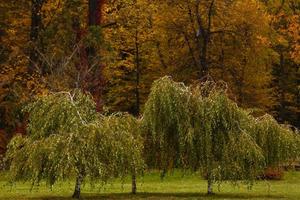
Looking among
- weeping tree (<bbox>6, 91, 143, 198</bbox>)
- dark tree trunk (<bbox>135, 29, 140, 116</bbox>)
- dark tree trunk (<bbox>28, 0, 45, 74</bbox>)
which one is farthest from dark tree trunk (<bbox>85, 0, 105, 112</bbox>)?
dark tree trunk (<bbox>135, 29, 140, 116</bbox>)

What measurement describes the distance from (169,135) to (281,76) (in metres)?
32.9

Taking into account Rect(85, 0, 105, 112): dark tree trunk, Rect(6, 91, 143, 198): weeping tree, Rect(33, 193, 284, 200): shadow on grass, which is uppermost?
Rect(85, 0, 105, 112): dark tree trunk

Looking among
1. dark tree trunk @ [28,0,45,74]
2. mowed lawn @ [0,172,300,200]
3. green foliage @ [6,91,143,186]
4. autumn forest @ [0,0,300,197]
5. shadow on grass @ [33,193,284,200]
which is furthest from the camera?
dark tree trunk @ [28,0,45,74]

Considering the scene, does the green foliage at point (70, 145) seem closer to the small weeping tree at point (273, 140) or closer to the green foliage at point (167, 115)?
the green foliage at point (167, 115)

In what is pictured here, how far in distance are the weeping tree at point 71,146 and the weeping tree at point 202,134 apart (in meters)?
1.74

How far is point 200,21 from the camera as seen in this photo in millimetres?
43938

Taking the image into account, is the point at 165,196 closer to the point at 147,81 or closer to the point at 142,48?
the point at 142,48

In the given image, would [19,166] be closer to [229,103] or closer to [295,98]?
[229,103]

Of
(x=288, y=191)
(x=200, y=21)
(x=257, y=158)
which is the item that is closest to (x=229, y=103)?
(x=257, y=158)

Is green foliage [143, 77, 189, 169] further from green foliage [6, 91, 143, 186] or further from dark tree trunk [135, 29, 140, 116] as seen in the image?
dark tree trunk [135, 29, 140, 116]

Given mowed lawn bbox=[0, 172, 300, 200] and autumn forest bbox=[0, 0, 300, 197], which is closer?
autumn forest bbox=[0, 0, 300, 197]

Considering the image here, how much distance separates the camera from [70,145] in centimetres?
1873

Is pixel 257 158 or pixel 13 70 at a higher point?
pixel 13 70

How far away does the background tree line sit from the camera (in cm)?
3562
